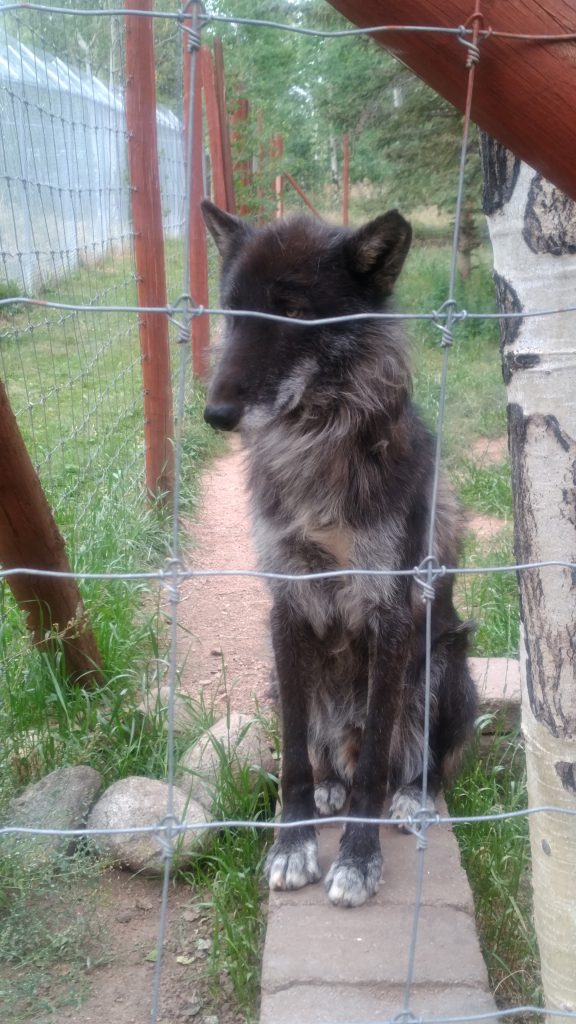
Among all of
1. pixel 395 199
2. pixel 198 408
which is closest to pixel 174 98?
pixel 198 408

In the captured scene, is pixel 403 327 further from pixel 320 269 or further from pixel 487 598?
pixel 487 598

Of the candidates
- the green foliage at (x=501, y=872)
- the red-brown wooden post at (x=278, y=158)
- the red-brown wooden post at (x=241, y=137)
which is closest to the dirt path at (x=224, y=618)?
the green foliage at (x=501, y=872)

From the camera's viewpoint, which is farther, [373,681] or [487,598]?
[487,598]

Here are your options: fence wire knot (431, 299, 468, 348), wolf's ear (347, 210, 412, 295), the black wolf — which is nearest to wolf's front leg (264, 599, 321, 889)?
the black wolf

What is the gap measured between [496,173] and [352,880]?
181 cm

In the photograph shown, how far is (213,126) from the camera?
965cm

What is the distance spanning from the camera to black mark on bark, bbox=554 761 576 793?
78.2 inches

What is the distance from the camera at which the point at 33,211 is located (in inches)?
178

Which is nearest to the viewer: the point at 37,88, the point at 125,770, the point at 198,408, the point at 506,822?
the point at 506,822

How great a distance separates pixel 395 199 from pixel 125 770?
1085cm

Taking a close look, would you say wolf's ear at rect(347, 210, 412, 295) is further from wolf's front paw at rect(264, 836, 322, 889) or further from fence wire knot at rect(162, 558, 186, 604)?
wolf's front paw at rect(264, 836, 322, 889)

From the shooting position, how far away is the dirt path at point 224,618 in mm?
4305

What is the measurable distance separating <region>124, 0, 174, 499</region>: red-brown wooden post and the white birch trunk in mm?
4159

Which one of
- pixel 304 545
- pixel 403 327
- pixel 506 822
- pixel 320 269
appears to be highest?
pixel 320 269
